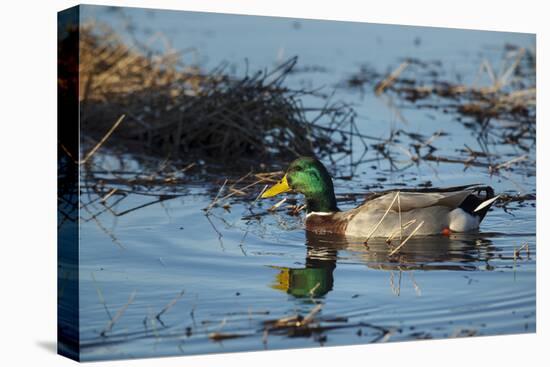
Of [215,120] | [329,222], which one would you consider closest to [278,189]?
[329,222]

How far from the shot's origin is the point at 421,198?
33.9 feet

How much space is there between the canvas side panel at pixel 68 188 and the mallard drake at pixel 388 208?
2.90m

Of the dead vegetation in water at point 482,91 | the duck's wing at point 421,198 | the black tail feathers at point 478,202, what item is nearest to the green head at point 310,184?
the duck's wing at point 421,198

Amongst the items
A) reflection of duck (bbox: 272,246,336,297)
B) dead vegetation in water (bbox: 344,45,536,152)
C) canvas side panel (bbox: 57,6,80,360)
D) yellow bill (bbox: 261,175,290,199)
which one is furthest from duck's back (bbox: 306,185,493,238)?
canvas side panel (bbox: 57,6,80,360)

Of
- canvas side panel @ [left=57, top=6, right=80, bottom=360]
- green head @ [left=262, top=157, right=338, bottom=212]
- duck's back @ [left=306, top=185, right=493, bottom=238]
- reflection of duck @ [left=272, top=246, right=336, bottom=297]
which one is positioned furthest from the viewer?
green head @ [left=262, top=157, right=338, bottom=212]

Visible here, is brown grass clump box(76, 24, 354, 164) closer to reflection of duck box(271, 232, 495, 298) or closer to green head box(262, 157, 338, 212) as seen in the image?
green head box(262, 157, 338, 212)

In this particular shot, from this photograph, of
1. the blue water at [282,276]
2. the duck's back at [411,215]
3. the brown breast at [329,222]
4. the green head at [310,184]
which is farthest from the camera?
the green head at [310,184]

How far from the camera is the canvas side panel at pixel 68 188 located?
7871 millimetres

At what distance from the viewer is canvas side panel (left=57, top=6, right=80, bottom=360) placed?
7.87m

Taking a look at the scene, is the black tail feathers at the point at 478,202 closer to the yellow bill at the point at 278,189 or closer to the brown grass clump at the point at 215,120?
the yellow bill at the point at 278,189

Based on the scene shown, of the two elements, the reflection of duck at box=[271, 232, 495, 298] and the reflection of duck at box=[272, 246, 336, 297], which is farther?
the reflection of duck at box=[271, 232, 495, 298]

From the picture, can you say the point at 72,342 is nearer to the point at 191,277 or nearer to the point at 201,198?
the point at 191,277

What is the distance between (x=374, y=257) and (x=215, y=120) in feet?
9.88

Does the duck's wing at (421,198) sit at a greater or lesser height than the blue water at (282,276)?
greater
